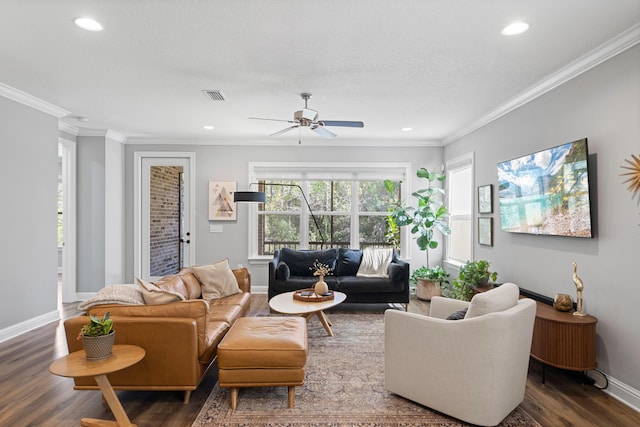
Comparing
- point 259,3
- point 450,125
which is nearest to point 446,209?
point 450,125

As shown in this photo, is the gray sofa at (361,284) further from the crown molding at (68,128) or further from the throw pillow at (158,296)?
the crown molding at (68,128)

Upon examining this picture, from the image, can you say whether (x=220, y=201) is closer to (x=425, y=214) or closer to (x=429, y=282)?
(x=425, y=214)

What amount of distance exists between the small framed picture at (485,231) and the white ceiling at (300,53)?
1.31 meters

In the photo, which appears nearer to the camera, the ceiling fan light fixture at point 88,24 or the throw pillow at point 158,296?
the ceiling fan light fixture at point 88,24

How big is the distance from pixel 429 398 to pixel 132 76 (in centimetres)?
365

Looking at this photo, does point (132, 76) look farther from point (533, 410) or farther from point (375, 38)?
point (533, 410)

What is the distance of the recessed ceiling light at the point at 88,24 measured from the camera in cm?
244

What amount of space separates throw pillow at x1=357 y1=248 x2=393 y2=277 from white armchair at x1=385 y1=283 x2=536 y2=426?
264 cm

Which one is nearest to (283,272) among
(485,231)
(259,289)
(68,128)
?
(259,289)

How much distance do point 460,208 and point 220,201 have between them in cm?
389

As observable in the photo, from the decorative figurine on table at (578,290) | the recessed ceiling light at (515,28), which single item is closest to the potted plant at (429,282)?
the decorative figurine on table at (578,290)

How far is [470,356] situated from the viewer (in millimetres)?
2250

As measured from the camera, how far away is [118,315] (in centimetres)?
250

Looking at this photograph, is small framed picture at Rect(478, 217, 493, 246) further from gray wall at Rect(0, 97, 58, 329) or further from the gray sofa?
gray wall at Rect(0, 97, 58, 329)
